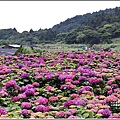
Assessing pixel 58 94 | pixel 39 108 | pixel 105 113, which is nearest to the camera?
pixel 105 113

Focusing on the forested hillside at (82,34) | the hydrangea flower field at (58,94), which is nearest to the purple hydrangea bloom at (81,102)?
the hydrangea flower field at (58,94)

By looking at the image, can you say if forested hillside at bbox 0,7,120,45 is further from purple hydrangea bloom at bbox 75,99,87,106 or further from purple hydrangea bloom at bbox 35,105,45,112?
purple hydrangea bloom at bbox 35,105,45,112

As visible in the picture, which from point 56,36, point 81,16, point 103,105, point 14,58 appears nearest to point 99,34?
point 56,36

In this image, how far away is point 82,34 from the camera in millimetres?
69438

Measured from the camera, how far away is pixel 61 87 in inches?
180

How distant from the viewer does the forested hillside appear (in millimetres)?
66812

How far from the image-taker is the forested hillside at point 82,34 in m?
66.8

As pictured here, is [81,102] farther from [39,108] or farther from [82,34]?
[82,34]

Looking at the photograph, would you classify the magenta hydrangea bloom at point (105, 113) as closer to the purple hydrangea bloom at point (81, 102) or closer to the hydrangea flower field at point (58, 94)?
the hydrangea flower field at point (58, 94)

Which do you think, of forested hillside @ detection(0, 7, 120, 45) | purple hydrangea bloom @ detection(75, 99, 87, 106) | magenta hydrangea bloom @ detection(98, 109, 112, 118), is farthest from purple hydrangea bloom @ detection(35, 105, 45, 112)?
forested hillside @ detection(0, 7, 120, 45)

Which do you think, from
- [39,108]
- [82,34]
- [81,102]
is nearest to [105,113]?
[81,102]

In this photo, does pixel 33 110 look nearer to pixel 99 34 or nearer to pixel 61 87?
pixel 61 87

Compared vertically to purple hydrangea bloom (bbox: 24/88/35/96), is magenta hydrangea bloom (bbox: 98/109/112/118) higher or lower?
lower

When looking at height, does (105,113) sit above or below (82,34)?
below
